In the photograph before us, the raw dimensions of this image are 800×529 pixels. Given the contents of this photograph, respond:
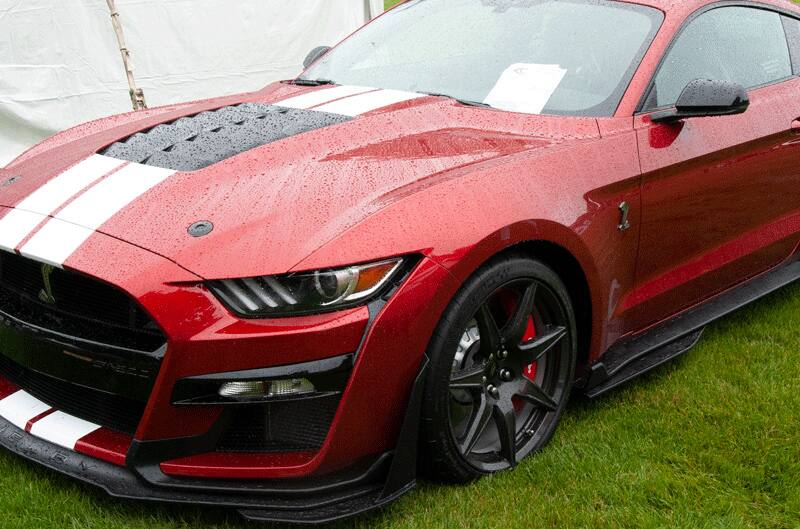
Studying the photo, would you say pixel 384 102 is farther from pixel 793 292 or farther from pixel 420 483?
pixel 793 292

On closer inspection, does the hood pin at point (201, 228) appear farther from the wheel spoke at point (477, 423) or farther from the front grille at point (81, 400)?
the wheel spoke at point (477, 423)

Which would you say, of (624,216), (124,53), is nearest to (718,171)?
(624,216)

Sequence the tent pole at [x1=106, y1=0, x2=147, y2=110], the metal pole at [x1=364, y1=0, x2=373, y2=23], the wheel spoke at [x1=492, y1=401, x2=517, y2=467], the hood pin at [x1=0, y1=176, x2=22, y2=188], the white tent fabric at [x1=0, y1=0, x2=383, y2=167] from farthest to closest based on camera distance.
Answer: the metal pole at [x1=364, y1=0, x2=373, y2=23], the white tent fabric at [x1=0, y1=0, x2=383, y2=167], the tent pole at [x1=106, y1=0, x2=147, y2=110], the hood pin at [x1=0, y1=176, x2=22, y2=188], the wheel spoke at [x1=492, y1=401, x2=517, y2=467]

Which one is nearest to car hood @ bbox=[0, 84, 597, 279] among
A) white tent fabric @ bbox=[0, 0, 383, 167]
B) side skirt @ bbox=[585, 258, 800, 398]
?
side skirt @ bbox=[585, 258, 800, 398]

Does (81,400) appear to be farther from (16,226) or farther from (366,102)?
(366,102)

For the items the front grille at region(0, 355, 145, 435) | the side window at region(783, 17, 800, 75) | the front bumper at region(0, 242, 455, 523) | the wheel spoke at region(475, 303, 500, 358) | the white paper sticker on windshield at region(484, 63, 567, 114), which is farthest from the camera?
the side window at region(783, 17, 800, 75)

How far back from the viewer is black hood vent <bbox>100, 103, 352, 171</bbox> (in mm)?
2725

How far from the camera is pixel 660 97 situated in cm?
322

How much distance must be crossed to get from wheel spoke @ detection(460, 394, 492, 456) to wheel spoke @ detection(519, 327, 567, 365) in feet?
0.62

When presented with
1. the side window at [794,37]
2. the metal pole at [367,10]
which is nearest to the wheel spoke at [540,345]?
the side window at [794,37]

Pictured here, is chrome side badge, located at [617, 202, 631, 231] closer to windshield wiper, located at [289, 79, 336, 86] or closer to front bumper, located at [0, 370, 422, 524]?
front bumper, located at [0, 370, 422, 524]

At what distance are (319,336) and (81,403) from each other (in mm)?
787

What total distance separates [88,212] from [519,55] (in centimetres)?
168

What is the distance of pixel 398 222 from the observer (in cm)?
234
